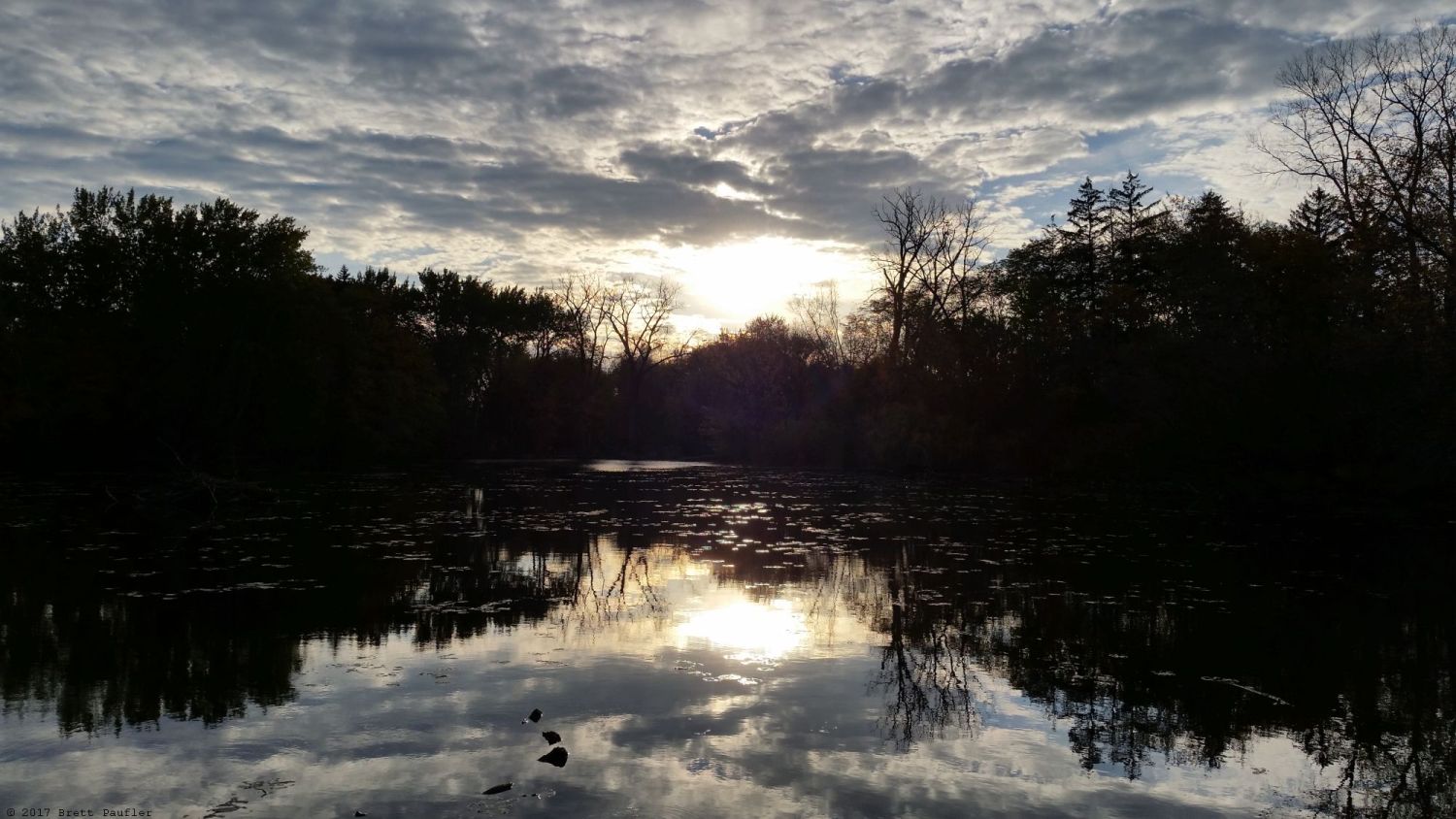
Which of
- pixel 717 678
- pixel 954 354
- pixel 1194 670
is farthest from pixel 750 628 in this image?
pixel 954 354

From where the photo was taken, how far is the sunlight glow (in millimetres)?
9617

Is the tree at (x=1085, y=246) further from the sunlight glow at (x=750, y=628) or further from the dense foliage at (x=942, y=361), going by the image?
the sunlight glow at (x=750, y=628)

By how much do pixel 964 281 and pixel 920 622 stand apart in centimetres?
4389

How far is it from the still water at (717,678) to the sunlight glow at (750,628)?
58mm

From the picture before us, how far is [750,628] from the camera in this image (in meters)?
10.5

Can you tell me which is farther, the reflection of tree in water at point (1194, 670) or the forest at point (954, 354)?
the forest at point (954, 354)

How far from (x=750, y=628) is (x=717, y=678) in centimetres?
227

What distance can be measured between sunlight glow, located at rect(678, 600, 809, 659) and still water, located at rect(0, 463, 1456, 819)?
0.19 ft

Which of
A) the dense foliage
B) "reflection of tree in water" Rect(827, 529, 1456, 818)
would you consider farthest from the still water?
the dense foliage

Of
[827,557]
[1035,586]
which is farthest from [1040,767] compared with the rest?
[827,557]

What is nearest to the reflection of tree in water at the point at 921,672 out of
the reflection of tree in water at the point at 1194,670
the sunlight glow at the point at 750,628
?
the reflection of tree in water at the point at 1194,670

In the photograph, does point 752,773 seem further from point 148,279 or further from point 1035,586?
point 148,279

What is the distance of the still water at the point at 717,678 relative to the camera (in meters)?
5.69

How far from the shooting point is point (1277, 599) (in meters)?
12.4
